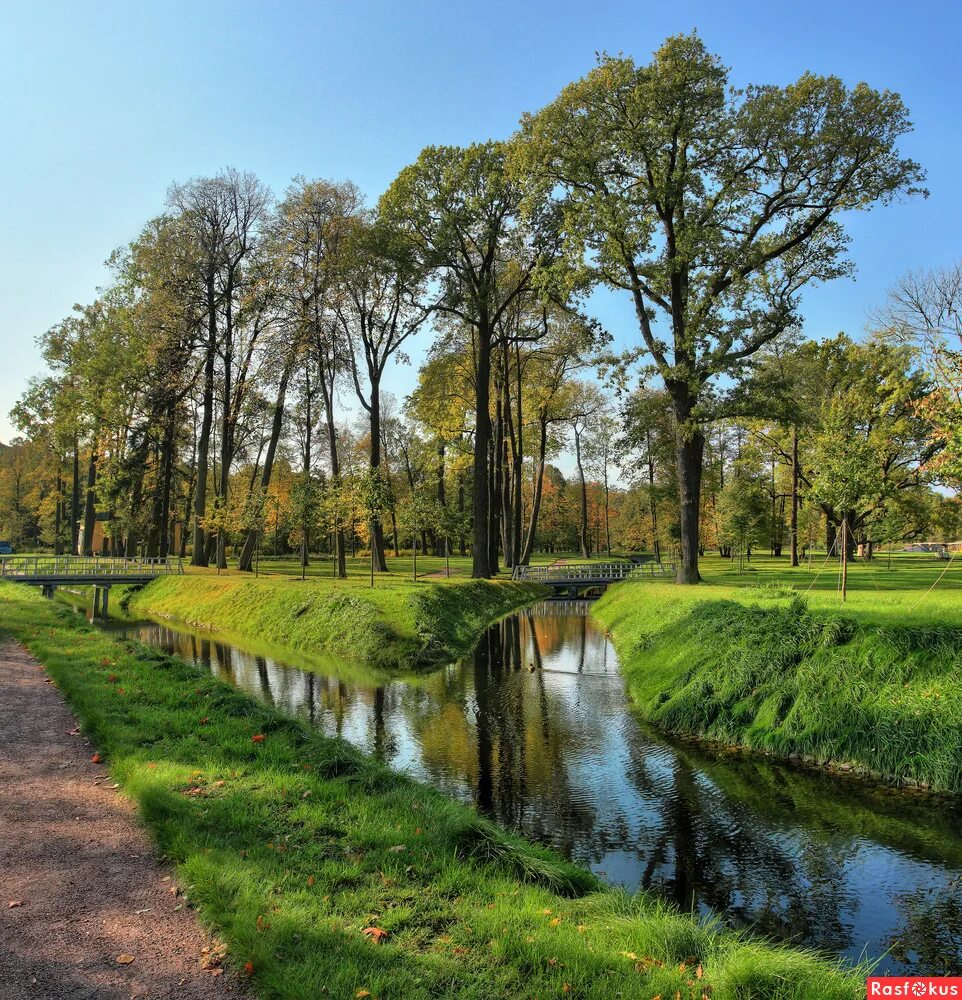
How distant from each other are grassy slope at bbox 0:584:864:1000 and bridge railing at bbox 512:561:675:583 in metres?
27.9

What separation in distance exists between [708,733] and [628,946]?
700 centimetres

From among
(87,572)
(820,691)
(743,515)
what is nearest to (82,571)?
(87,572)

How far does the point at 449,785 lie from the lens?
8617mm

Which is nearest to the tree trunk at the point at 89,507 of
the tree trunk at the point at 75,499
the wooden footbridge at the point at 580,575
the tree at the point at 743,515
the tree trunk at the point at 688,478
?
the tree trunk at the point at 75,499

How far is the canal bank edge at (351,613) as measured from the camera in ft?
60.3

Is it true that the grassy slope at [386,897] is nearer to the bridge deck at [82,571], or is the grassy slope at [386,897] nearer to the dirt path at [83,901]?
the dirt path at [83,901]

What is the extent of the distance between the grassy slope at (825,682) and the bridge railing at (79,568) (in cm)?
2788

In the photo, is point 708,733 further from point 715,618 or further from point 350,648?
point 350,648

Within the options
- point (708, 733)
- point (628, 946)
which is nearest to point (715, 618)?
point (708, 733)

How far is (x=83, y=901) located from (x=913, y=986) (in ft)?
18.0

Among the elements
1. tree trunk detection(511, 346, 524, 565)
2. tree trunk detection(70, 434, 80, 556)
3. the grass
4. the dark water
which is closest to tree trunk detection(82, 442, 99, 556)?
tree trunk detection(70, 434, 80, 556)

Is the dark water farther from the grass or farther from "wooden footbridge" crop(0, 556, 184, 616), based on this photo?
"wooden footbridge" crop(0, 556, 184, 616)

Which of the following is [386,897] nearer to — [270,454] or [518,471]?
[270,454]

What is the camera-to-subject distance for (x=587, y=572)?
3819 cm
